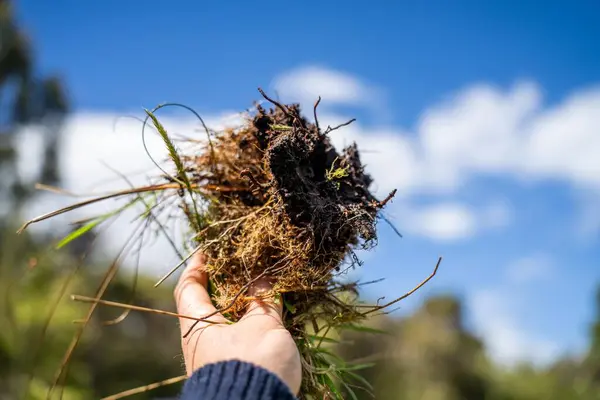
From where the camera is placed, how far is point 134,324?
19.0 meters

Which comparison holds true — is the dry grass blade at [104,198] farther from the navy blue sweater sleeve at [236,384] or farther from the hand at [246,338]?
the navy blue sweater sleeve at [236,384]

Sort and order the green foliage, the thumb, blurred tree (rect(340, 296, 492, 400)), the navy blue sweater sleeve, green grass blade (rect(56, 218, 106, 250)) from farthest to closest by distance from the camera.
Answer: blurred tree (rect(340, 296, 492, 400)) < green grass blade (rect(56, 218, 106, 250)) < the green foliage < the thumb < the navy blue sweater sleeve

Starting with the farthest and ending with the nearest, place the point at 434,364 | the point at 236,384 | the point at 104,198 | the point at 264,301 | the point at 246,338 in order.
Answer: the point at 434,364
the point at 104,198
the point at 264,301
the point at 246,338
the point at 236,384

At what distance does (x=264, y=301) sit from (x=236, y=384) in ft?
1.08

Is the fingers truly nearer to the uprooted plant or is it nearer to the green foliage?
the uprooted plant

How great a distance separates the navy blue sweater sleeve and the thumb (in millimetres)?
212

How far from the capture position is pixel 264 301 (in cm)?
157

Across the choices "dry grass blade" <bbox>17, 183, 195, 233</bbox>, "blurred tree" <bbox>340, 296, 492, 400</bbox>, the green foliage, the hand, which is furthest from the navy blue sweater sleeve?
"blurred tree" <bbox>340, 296, 492, 400</bbox>

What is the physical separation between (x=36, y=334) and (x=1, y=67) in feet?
35.7

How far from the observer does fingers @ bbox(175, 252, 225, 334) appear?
1544 millimetres

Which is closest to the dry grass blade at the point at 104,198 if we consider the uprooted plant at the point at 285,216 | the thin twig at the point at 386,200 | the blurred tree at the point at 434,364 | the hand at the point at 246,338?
the uprooted plant at the point at 285,216

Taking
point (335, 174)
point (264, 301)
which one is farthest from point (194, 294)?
point (335, 174)

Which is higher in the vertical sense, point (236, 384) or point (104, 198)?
point (104, 198)

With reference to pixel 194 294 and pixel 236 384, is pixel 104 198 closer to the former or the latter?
pixel 194 294
